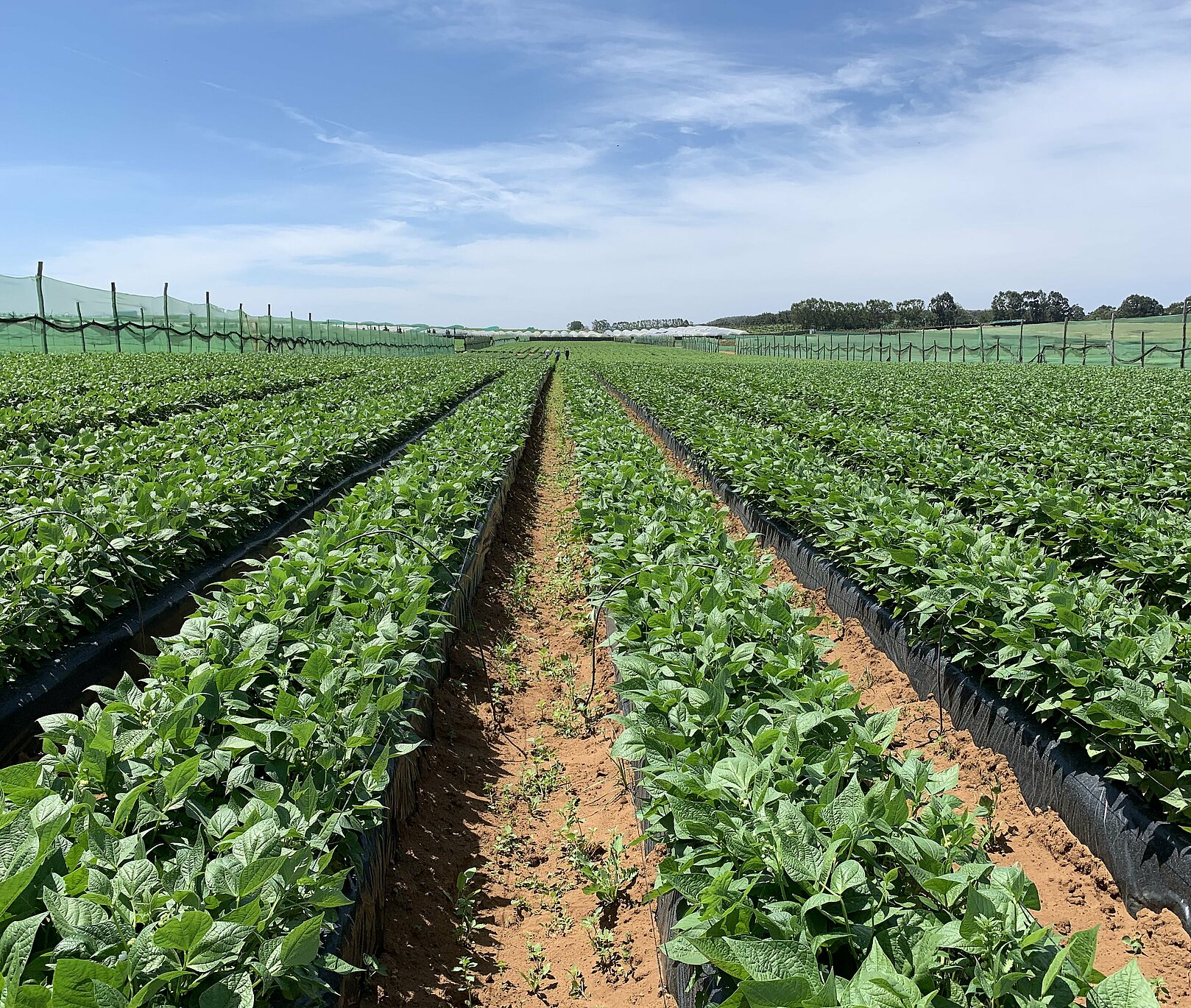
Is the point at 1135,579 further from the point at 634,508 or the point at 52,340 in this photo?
the point at 52,340

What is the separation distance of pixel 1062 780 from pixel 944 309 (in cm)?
11164

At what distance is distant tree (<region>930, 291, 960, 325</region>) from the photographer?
96300 mm

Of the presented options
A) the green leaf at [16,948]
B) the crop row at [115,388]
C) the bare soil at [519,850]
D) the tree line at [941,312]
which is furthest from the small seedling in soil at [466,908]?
the tree line at [941,312]

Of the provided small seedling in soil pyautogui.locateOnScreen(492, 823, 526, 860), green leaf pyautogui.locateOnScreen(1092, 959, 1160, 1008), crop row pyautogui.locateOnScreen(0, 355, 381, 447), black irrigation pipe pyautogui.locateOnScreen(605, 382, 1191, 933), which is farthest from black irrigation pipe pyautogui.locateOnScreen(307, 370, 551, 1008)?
crop row pyautogui.locateOnScreen(0, 355, 381, 447)

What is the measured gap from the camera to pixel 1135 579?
17.4 feet

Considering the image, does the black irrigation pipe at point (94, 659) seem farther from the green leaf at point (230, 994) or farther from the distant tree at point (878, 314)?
the distant tree at point (878, 314)

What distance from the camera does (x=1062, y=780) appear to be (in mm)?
3543

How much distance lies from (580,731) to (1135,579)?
3.87 meters

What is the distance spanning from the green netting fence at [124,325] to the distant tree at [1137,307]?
75.9 m

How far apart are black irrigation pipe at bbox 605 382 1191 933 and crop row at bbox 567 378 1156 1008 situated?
1.35ft

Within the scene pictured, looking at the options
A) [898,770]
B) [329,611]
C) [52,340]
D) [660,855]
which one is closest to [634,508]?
[329,611]

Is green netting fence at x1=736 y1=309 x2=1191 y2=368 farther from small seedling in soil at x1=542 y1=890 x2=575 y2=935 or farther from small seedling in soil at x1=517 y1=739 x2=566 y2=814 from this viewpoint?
small seedling in soil at x1=542 y1=890 x2=575 y2=935

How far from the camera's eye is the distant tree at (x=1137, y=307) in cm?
7675

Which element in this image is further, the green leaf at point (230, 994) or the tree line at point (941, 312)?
the tree line at point (941, 312)
